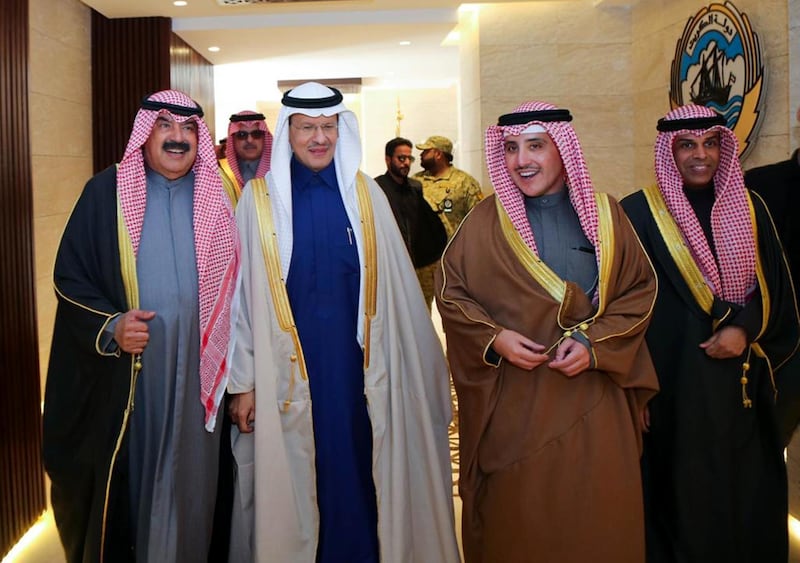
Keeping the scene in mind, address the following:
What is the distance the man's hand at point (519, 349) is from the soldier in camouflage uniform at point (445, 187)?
327cm

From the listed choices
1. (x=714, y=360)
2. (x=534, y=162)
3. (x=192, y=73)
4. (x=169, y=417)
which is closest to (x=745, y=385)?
(x=714, y=360)

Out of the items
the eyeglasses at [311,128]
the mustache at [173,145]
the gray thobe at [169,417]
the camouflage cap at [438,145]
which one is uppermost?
the camouflage cap at [438,145]

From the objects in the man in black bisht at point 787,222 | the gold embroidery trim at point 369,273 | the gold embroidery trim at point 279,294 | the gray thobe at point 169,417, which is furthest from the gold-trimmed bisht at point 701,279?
the gray thobe at point 169,417

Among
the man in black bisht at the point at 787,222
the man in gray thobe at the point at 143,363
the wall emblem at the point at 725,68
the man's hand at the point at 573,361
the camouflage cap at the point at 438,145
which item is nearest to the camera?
the man's hand at the point at 573,361

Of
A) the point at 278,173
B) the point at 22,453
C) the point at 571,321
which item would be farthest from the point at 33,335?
the point at 571,321

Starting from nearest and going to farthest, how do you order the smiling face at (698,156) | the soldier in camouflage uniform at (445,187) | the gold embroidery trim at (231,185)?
the smiling face at (698,156)
the gold embroidery trim at (231,185)
the soldier in camouflage uniform at (445,187)

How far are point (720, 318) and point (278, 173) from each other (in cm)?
161

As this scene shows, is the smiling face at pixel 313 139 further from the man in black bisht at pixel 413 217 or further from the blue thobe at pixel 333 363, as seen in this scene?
the man in black bisht at pixel 413 217

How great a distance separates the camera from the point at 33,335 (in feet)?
11.3

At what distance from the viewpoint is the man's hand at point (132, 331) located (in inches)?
90.8

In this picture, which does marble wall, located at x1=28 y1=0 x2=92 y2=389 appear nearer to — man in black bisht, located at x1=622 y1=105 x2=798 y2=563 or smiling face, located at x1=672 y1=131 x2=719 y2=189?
man in black bisht, located at x1=622 y1=105 x2=798 y2=563

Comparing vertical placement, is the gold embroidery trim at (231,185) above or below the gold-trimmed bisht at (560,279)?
above

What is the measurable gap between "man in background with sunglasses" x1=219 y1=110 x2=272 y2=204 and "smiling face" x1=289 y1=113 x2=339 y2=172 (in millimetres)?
1683

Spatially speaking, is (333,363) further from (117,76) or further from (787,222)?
(117,76)
